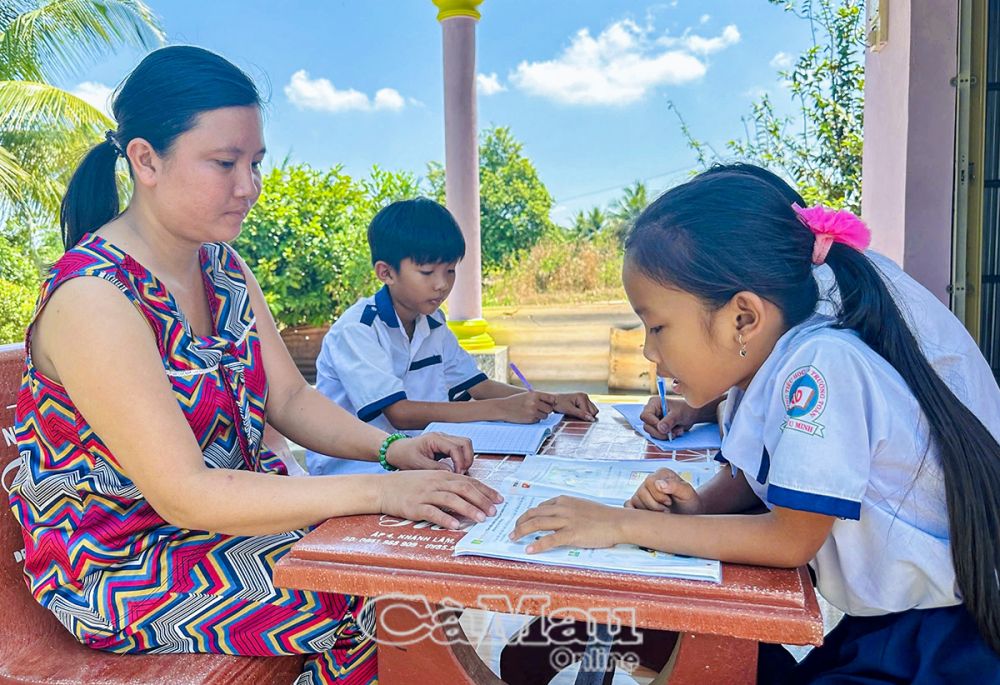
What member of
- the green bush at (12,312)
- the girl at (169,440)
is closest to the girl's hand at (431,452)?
the girl at (169,440)

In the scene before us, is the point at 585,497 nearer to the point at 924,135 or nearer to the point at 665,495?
the point at 665,495

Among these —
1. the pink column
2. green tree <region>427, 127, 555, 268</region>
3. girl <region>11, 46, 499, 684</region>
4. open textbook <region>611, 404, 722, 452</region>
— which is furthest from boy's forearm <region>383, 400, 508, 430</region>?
green tree <region>427, 127, 555, 268</region>

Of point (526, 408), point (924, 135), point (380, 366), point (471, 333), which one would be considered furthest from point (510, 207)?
point (526, 408)

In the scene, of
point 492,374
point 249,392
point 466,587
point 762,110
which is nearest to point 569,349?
point 492,374

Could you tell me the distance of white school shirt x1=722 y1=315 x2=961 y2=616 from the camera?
2.91ft

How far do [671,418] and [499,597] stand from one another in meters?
0.90

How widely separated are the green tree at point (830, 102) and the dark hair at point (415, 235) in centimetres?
341

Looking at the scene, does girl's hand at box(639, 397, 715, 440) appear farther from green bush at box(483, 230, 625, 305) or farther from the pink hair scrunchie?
green bush at box(483, 230, 625, 305)

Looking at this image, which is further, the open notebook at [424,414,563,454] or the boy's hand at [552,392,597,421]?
the boy's hand at [552,392,597,421]

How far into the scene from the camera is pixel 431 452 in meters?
1.43

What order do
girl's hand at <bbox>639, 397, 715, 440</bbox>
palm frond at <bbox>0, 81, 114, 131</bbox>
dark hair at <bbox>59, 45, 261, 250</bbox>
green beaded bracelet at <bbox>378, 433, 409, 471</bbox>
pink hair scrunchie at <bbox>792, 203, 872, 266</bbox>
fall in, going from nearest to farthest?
pink hair scrunchie at <bbox>792, 203, 872, 266</bbox> → dark hair at <bbox>59, 45, 261, 250</bbox> → green beaded bracelet at <bbox>378, 433, 409, 471</bbox> → girl's hand at <bbox>639, 397, 715, 440</bbox> → palm frond at <bbox>0, 81, 114, 131</bbox>

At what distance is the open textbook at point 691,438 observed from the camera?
156 cm

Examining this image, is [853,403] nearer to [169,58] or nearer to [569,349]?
[169,58]

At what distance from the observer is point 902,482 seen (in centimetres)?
98
